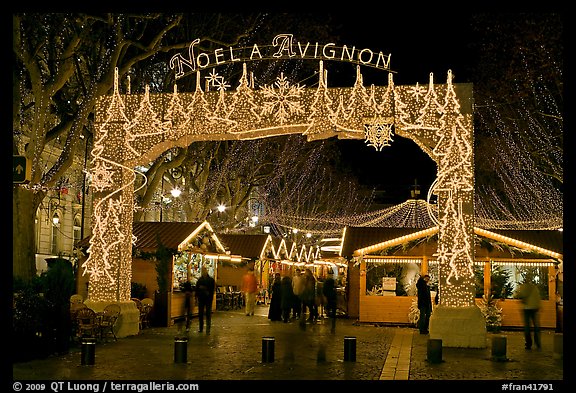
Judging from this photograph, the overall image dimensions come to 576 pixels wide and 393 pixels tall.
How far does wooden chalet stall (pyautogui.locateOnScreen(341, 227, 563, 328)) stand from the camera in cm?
2248

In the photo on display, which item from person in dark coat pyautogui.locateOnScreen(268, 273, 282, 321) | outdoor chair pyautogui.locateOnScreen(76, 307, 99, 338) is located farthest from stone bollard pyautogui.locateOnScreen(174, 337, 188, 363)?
person in dark coat pyautogui.locateOnScreen(268, 273, 282, 321)

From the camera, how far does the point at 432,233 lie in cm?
2266

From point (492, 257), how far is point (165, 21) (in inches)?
511

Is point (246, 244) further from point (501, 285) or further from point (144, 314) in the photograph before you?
point (144, 314)

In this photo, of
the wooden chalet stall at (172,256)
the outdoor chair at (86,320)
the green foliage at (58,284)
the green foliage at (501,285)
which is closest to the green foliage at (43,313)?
the green foliage at (58,284)

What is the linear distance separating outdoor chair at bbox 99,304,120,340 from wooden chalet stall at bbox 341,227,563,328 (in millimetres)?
9244

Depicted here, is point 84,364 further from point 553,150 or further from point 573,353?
point 553,150

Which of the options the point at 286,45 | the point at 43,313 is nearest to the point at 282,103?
the point at 286,45

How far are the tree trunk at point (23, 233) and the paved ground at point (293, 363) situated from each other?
2325 mm

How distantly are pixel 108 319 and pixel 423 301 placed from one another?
8.96 meters

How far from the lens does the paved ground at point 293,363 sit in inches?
443

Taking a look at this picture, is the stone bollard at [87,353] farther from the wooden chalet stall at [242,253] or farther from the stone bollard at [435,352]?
the wooden chalet stall at [242,253]

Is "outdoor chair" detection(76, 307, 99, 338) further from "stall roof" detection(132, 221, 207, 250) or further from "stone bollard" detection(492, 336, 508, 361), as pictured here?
"stone bollard" detection(492, 336, 508, 361)

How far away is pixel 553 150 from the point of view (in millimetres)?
23891
